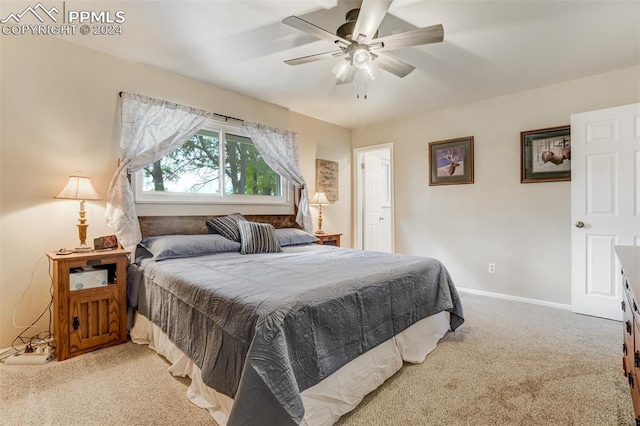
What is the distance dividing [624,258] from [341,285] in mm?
1530

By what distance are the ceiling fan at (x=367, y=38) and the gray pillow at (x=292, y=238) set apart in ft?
5.94

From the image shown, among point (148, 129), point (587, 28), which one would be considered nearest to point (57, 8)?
point (148, 129)

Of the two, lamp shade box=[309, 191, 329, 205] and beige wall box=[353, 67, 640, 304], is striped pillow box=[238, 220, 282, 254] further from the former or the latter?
beige wall box=[353, 67, 640, 304]

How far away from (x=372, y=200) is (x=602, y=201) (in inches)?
119

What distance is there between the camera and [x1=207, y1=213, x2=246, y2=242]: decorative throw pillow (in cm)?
312

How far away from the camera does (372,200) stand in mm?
5391

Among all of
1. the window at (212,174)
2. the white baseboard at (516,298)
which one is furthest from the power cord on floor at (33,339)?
the white baseboard at (516,298)

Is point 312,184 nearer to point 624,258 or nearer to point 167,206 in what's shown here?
point 167,206

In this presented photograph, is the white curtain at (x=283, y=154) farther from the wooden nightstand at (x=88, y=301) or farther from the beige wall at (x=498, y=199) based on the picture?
the wooden nightstand at (x=88, y=301)

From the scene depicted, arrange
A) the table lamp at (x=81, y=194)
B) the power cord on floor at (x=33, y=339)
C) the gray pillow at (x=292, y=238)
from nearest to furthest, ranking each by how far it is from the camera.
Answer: the power cord on floor at (x=33, y=339)
the table lamp at (x=81, y=194)
the gray pillow at (x=292, y=238)

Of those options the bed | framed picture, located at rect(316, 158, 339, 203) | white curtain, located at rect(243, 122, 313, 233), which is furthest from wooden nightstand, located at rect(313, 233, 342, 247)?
the bed

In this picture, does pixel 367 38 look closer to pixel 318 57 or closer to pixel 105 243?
pixel 318 57

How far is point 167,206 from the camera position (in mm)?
3068

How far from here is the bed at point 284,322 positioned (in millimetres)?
1298
